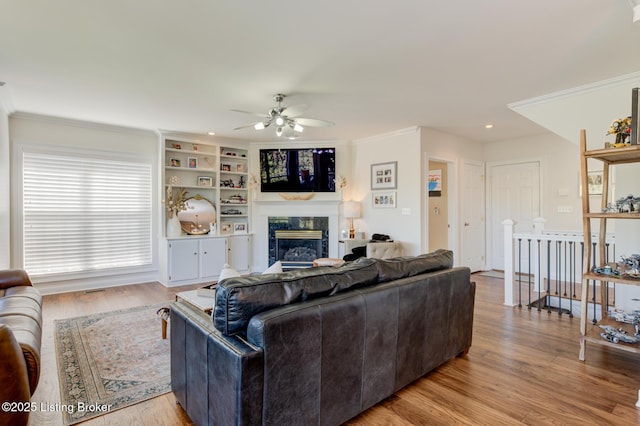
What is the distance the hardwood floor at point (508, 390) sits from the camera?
187 cm

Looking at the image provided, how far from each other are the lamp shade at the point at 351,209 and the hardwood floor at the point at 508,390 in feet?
9.54

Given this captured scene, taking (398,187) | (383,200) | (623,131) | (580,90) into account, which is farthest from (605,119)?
(383,200)

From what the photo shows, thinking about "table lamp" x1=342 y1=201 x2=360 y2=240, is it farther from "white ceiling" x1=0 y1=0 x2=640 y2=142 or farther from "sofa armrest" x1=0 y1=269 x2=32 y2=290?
"sofa armrest" x1=0 y1=269 x2=32 y2=290

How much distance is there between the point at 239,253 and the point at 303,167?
1.94 m

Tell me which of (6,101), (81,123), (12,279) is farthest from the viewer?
(81,123)

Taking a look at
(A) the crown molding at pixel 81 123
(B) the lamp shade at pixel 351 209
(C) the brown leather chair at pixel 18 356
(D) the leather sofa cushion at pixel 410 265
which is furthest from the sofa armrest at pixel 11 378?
(B) the lamp shade at pixel 351 209

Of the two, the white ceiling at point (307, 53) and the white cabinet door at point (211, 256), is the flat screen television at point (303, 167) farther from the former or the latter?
the white ceiling at point (307, 53)

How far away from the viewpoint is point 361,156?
19.6 ft

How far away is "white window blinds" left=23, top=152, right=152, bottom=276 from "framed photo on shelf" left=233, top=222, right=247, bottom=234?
4.58ft

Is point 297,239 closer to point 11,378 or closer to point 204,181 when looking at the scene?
point 204,181

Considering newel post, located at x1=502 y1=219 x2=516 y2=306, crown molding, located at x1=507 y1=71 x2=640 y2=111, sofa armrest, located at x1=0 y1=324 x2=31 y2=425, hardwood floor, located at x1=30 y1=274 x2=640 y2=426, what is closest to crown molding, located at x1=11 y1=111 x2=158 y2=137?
hardwood floor, located at x1=30 y1=274 x2=640 y2=426

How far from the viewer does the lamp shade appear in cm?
578

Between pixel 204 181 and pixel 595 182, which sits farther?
pixel 204 181

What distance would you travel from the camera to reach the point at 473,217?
6.03m
